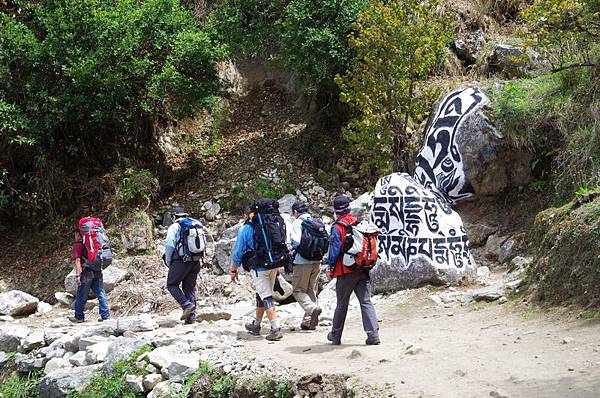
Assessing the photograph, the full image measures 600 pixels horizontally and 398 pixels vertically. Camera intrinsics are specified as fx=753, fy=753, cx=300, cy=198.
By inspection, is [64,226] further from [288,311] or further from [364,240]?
[364,240]

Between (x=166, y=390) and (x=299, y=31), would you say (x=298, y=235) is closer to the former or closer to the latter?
(x=166, y=390)

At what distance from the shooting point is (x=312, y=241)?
8.55 meters

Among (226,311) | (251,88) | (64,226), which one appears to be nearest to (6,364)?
(226,311)

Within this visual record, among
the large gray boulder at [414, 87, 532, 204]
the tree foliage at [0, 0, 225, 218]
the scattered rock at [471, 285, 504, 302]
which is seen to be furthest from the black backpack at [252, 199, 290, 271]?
the tree foliage at [0, 0, 225, 218]

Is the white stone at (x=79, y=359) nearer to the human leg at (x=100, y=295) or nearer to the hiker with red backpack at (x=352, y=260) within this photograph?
the human leg at (x=100, y=295)

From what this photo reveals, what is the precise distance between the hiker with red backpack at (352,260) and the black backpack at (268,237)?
3.02ft

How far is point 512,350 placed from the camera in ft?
21.7

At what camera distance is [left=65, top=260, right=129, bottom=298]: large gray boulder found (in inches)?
500

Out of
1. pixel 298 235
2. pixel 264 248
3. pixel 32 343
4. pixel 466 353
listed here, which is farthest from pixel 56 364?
pixel 466 353

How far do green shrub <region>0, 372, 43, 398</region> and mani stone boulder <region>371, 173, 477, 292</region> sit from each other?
458cm

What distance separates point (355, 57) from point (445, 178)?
344cm

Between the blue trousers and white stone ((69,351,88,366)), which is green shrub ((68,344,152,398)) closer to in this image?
white stone ((69,351,88,366))

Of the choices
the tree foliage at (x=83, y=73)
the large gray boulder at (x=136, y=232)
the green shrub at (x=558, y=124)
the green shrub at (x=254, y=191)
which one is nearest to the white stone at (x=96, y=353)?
the large gray boulder at (x=136, y=232)

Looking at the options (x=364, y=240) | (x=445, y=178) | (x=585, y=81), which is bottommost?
(x=364, y=240)
